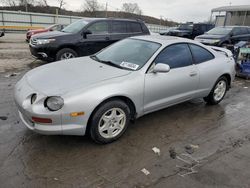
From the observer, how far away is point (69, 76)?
3.26 meters

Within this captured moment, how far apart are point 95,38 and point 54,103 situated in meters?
5.59

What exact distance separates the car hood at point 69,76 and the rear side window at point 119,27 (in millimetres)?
4829

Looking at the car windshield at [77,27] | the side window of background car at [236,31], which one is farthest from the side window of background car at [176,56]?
the side window of background car at [236,31]

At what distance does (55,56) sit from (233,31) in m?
10.9

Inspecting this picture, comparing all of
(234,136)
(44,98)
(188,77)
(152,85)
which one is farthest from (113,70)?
(234,136)

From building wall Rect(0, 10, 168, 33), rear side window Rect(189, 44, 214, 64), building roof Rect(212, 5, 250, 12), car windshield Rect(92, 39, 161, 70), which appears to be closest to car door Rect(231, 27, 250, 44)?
rear side window Rect(189, 44, 214, 64)

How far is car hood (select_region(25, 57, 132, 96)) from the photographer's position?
2.92 meters

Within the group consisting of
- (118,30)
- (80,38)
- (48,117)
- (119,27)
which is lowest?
(48,117)

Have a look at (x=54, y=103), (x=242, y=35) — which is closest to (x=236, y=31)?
(x=242, y=35)

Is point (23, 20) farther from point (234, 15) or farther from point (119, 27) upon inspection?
point (234, 15)

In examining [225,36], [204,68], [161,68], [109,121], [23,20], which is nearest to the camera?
[109,121]

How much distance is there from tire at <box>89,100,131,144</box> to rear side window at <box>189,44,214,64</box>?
1.95 meters

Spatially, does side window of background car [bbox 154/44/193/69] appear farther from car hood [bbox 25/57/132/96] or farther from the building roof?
the building roof

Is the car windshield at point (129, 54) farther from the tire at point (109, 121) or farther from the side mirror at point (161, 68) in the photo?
the tire at point (109, 121)
